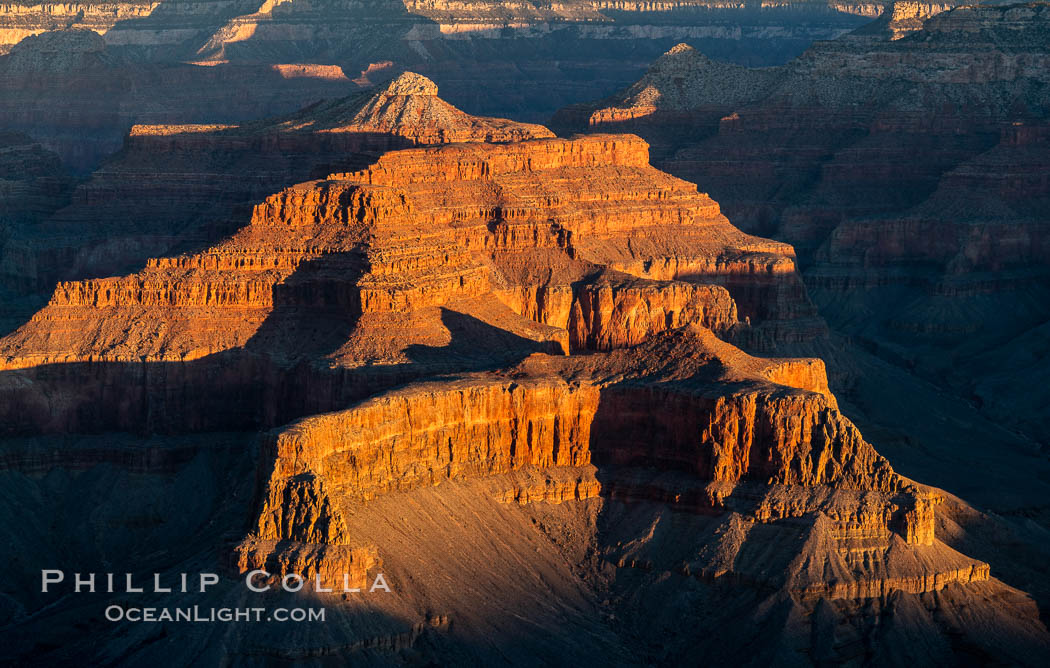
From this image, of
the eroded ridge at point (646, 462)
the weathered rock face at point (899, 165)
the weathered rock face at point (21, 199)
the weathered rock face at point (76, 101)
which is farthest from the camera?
the weathered rock face at point (76, 101)

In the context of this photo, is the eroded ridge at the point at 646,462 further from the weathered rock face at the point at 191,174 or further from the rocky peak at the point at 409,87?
the rocky peak at the point at 409,87

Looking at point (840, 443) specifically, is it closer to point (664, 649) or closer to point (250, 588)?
point (664, 649)

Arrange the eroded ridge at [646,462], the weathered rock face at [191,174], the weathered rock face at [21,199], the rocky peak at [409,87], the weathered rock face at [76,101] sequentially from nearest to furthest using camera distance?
the eroded ridge at [646,462] → the weathered rock face at [191,174] → the weathered rock face at [21,199] → the rocky peak at [409,87] → the weathered rock face at [76,101]

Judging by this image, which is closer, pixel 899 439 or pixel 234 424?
pixel 234 424

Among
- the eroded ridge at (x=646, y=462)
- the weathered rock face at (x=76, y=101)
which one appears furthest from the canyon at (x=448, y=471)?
the weathered rock face at (x=76, y=101)

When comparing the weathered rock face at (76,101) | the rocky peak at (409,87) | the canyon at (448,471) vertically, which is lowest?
the canyon at (448,471)

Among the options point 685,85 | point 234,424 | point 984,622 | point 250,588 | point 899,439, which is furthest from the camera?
point 685,85

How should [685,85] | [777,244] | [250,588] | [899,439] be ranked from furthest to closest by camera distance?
[685,85]
[777,244]
[899,439]
[250,588]

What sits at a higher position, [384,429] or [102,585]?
[384,429]

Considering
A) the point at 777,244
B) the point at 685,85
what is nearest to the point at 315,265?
the point at 777,244
